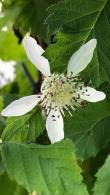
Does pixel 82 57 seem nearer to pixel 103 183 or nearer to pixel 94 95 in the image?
pixel 94 95

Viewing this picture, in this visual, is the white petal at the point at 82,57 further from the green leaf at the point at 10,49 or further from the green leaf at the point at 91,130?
the green leaf at the point at 10,49

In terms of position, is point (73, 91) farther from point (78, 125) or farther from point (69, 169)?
point (69, 169)

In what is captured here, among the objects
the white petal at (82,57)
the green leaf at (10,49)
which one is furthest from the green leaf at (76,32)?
the green leaf at (10,49)

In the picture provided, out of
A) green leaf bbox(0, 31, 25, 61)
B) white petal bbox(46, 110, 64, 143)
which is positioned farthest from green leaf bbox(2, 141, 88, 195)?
green leaf bbox(0, 31, 25, 61)

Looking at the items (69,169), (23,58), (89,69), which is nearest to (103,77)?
(89,69)

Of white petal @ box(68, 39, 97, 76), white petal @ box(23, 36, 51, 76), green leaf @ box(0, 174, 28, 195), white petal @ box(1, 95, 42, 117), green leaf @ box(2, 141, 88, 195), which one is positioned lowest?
green leaf @ box(0, 174, 28, 195)

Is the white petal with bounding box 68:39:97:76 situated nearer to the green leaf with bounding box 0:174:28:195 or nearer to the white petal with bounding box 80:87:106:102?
the white petal with bounding box 80:87:106:102

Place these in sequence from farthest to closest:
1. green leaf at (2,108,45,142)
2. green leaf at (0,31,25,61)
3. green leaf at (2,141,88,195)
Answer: green leaf at (0,31,25,61)
green leaf at (2,108,45,142)
green leaf at (2,141,88,195)
